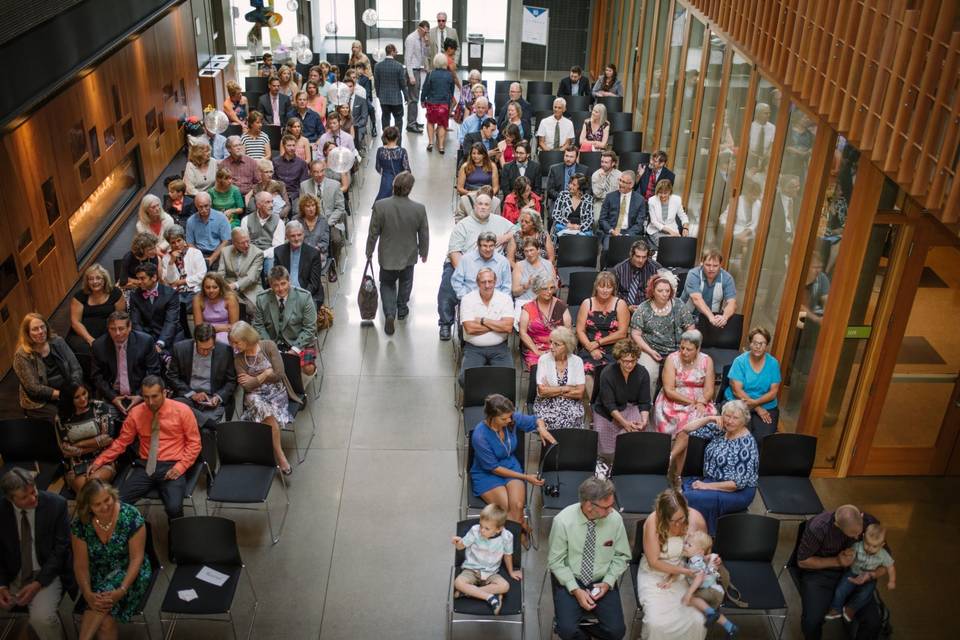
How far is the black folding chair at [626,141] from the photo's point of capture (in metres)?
14.4

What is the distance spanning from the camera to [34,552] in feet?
20.2

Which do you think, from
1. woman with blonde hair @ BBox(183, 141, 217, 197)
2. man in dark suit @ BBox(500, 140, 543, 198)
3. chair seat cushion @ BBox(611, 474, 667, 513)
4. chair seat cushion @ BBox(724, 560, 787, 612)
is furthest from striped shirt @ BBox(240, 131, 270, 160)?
chair seat cushion @ BBox(724, 560, 787, 612)

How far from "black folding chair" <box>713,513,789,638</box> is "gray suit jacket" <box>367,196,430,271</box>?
498 cm

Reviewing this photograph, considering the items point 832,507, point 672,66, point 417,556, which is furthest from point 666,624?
point 672,66

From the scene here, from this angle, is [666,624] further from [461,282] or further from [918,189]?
[461,282]

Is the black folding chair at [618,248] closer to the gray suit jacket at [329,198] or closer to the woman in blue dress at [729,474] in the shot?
the gray suit jacket at [329,198]

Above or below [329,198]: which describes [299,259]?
above

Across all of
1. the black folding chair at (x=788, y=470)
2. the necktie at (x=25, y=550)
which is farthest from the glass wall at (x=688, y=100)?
the necktie at (x=25, y=550)

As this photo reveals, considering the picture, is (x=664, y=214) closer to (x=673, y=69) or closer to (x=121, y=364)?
(x=673, y=69)

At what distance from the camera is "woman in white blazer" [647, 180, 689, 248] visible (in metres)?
11.0

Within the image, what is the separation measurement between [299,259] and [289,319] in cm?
99

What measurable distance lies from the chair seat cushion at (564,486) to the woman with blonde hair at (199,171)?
6.64 m

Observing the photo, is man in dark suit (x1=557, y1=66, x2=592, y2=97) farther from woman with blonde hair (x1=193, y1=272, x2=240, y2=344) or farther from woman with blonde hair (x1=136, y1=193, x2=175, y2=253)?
woman with blonde hair (x1=193, y1=272, x2=240, y2=344)

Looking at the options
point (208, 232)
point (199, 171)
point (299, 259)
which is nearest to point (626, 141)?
point (199, 171)
